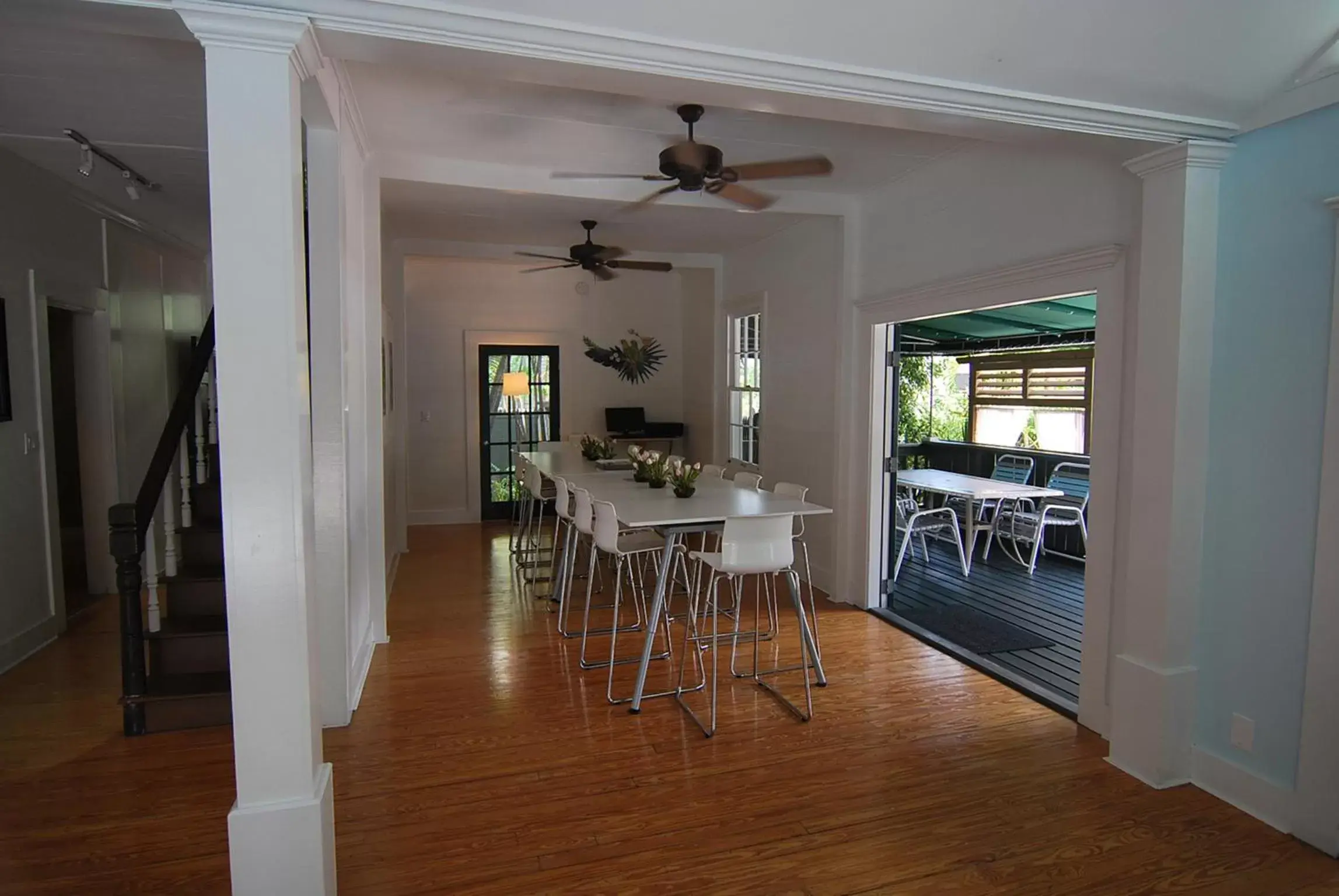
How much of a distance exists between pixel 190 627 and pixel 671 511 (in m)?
2.29

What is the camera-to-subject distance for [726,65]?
2250 millimetres

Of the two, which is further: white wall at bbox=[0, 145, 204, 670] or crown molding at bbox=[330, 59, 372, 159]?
white wall at bbox=[0, 145, 204, 670]

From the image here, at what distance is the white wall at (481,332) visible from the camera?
8227mm

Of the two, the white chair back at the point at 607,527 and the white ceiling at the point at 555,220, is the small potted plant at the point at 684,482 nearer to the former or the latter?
the white chair back at the point at 607,527

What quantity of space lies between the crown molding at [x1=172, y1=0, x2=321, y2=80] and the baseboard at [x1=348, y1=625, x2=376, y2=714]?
2.57 meters

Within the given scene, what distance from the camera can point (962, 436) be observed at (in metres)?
8.98

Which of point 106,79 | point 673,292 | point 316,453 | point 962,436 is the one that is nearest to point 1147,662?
point 316,453

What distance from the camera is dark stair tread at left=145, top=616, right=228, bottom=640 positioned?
11.3ft

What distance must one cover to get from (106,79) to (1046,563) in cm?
710

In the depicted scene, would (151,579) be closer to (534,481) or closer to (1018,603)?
(534,481)

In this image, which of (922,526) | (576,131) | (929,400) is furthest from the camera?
(929,400)

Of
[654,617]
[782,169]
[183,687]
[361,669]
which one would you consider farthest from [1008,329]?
[183,687]

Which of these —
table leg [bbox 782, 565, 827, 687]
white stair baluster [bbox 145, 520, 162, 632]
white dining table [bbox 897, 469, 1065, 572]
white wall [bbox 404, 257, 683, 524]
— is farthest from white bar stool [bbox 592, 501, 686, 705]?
white wall [bbox 404, 257, 683, 524]

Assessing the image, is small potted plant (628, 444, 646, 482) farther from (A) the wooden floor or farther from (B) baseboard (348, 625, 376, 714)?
(B) baseboard (348, 625, 376, 714)
